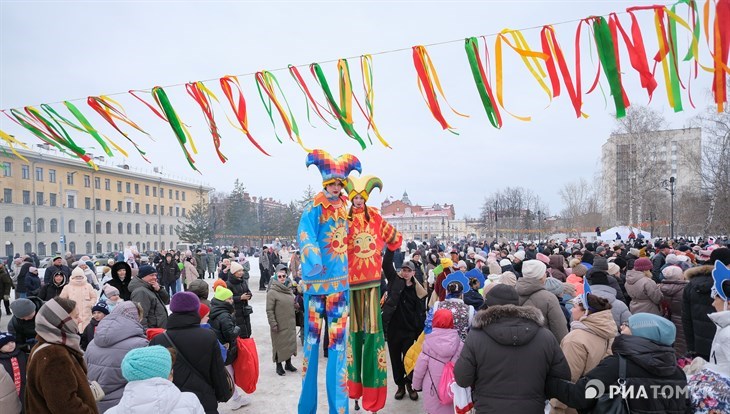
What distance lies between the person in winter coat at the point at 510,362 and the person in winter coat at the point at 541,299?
62.8 inches

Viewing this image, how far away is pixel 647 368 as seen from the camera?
2.57 meters

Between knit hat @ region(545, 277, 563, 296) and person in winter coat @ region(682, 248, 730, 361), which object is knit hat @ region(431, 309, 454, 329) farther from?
person in winter coat @ region(682, 248, 730, 361)

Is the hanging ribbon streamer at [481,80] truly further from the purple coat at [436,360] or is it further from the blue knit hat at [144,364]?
the blue knit hat at [144,364]

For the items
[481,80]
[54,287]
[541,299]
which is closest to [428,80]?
[481,80]

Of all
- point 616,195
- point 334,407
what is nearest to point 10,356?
point 334,407

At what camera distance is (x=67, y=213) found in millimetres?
52812

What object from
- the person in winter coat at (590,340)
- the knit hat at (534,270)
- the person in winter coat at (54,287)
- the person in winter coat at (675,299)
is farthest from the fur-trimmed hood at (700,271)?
the person in winter coat at (54,287)

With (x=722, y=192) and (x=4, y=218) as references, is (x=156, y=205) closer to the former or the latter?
(x=4, y=218)

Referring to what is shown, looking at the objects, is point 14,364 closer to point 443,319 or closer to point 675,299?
point 443,319

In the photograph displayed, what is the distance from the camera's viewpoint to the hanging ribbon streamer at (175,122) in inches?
243

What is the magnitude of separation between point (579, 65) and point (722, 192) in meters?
26.5

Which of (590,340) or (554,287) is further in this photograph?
(554,287)

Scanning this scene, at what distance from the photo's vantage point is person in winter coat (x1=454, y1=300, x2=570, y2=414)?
2.87 m

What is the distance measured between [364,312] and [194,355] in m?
1.82
